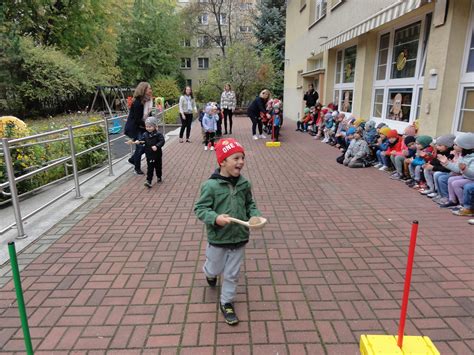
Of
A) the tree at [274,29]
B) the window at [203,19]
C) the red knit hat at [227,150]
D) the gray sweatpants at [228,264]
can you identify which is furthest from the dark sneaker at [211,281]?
the window at [203,19]

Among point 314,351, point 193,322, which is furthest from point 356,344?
point 193,322

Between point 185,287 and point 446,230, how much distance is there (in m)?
3.38

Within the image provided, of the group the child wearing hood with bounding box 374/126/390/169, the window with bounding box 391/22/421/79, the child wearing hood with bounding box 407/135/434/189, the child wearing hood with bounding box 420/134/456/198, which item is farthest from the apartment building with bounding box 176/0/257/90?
the child wearing hood with bounding box 420/134/456/198

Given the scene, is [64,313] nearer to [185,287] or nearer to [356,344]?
[185,287]

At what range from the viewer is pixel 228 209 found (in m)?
2.78

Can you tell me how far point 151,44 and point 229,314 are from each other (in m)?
40.7

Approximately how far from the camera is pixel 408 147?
6840mm

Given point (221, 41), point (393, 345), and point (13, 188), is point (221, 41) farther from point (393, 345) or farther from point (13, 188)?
point (393, 345)

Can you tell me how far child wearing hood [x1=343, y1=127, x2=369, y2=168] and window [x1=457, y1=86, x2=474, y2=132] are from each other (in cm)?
199

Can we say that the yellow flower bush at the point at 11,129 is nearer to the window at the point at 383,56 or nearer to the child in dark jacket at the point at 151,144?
the child in dark jacket at the point at 151,144

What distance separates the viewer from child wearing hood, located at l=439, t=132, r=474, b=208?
16.3 feet

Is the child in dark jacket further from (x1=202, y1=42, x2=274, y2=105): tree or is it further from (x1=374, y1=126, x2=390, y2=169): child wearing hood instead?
(x1=202, y1=42, x2=274, y2=105): tree

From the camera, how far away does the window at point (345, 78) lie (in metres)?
11.8

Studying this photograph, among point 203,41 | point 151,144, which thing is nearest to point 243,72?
point 151,144
